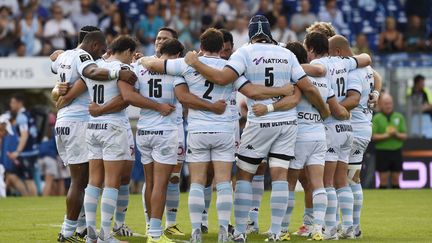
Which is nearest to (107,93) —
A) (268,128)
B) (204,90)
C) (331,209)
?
(204,90)

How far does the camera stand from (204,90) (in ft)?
39.9

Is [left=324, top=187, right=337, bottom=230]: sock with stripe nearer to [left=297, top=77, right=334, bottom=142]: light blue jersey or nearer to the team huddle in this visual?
the team huddle

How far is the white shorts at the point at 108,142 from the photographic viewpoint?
12.1m

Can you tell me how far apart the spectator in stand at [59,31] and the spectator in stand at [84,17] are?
0.51 metres

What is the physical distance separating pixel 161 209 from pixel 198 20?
17241 mm

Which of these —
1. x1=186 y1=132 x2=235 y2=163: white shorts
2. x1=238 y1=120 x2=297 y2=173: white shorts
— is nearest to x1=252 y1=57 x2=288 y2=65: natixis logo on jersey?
x1=238 y1=120 x2=297 y2=173: white shorts

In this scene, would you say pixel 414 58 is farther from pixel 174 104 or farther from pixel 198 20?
pixel 174 104

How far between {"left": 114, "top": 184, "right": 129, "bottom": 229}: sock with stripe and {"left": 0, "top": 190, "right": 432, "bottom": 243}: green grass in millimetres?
407

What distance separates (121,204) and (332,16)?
16.8 metres

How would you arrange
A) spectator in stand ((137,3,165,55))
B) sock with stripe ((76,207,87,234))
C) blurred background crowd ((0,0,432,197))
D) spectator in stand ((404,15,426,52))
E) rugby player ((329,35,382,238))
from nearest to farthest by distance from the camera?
sock with stripe ((76,207,87,234)), rugby player ((329,35,382,238)), blurred background crowd ((0,0,432,197)), spectator in stand ((137,3,165,55)), spectator in stand ((404,15,426,52))

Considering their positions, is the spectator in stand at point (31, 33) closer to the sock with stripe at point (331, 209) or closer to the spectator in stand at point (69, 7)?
the spectator in stand at point (69, 7)

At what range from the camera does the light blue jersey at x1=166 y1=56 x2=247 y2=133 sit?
12.1m

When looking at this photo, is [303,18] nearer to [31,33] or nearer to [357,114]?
[31,33]

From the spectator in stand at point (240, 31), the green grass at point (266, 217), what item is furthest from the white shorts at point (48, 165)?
the spectator in stand at point (240, 31)
